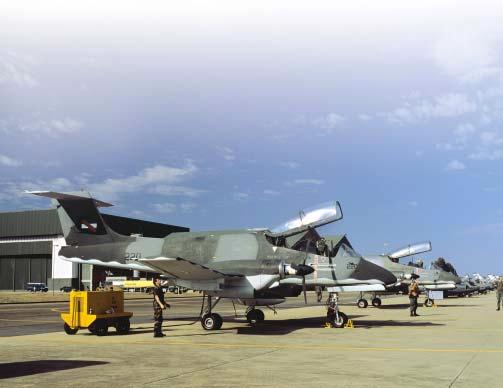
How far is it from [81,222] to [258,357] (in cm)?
1420

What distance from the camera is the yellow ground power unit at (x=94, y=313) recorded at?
1675cm

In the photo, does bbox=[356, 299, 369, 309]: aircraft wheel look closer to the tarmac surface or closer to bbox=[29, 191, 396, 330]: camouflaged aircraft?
bbox=[29, 191, 396, 330]: camouflaged aircraft

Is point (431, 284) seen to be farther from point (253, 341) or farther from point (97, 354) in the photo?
point (97, 354)

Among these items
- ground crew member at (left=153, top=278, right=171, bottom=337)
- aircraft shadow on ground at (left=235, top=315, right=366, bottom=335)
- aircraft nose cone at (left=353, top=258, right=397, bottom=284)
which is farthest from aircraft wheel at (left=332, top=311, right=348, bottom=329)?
ground crew member at (left=153, top=278, right=171, bottom=337)

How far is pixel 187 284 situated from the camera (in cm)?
1891

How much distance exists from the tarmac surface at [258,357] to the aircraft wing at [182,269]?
1.87 metres

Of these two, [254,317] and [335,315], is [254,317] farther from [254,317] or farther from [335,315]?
[335,315]

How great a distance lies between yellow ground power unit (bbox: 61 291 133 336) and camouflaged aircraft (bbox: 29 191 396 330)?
1.64m

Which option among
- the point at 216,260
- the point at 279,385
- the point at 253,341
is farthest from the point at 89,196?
the point at 279,385

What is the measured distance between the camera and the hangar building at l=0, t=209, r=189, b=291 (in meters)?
96.4

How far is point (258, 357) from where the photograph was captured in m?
11.9

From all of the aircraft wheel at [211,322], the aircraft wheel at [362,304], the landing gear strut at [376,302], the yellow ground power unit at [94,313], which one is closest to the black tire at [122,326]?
the yellow ground power unit at [94,313]

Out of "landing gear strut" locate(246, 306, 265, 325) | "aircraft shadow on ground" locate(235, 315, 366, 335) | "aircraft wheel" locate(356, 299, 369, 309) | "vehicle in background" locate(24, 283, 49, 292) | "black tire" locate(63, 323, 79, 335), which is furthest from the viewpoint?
"vehicle in background" locate(24, 283, 49, 292)

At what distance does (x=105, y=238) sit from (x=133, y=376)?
49.1 ft
